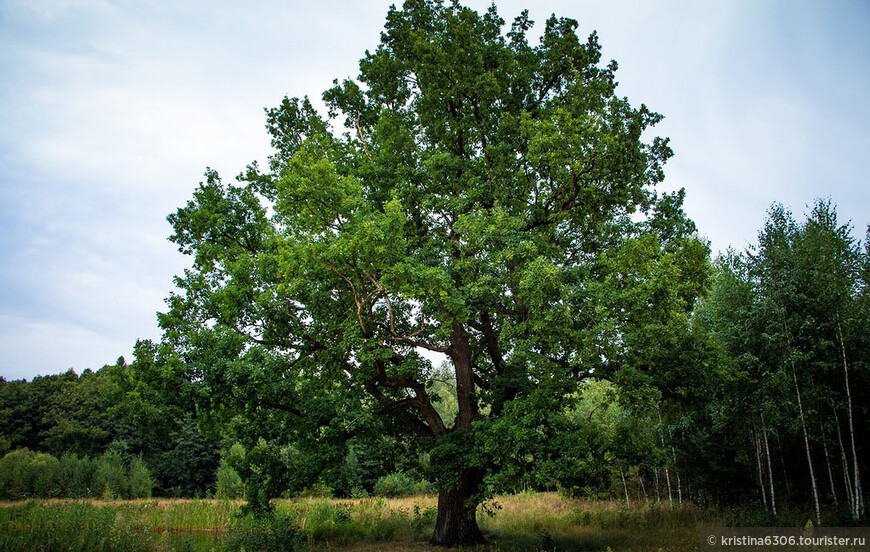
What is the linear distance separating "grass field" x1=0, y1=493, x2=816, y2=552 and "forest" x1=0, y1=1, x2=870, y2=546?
5.07ft

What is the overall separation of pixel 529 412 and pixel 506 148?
23.9ft

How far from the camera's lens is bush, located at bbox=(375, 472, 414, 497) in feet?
120

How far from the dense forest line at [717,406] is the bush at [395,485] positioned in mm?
16107

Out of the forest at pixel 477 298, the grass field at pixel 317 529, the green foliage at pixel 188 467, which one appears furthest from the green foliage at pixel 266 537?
the green foliage at pixel 188 467

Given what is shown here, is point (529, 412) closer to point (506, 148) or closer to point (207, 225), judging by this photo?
point (506, 148)

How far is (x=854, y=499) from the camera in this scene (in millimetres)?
15734

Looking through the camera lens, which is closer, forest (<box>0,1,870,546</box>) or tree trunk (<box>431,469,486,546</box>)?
forest (<box>0,1,870,546</box>)

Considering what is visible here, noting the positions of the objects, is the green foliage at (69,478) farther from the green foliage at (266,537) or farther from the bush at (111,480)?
the green foliage at (266,537)

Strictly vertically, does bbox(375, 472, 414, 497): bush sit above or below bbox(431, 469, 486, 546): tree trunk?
below

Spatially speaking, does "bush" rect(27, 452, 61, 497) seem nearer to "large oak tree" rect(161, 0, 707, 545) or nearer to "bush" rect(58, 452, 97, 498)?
"bush" rect(58, 452, 97, 498)

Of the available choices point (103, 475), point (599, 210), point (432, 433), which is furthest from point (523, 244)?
point (103, 475)

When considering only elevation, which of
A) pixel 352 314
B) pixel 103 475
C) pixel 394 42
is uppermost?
pixel 394 42

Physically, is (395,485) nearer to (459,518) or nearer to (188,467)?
(188,467)

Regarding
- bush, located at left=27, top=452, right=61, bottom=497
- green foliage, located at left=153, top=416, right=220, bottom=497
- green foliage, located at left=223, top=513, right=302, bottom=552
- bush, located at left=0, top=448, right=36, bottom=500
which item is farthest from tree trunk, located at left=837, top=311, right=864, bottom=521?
bush, located at left=0, top=448, right=36, bottom=500
